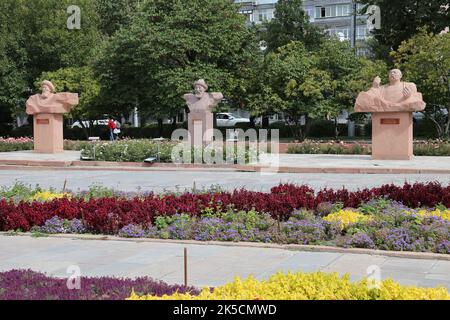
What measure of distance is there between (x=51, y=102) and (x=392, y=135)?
13418mm

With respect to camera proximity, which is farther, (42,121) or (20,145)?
(20,145)

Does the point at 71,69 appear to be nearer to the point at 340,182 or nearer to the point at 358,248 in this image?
the point at 340,182

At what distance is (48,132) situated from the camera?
2647 centimetres

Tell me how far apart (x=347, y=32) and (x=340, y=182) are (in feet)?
160

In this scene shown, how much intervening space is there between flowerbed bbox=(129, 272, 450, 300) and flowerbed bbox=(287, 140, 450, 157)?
20.4 m

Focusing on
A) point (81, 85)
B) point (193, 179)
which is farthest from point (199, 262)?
point (81, 85)

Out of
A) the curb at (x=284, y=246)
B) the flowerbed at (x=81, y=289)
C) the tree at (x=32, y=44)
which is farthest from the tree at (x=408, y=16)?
the flowerbed at (x=81, y=289)

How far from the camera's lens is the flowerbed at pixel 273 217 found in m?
7.95

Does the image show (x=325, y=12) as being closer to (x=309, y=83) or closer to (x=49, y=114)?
(x=309, y=83)

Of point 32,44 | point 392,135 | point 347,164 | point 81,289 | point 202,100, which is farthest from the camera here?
point 32,44

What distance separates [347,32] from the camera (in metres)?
61.9

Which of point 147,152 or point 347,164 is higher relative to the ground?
point 147,152

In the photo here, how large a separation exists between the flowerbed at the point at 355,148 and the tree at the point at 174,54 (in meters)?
7.34
